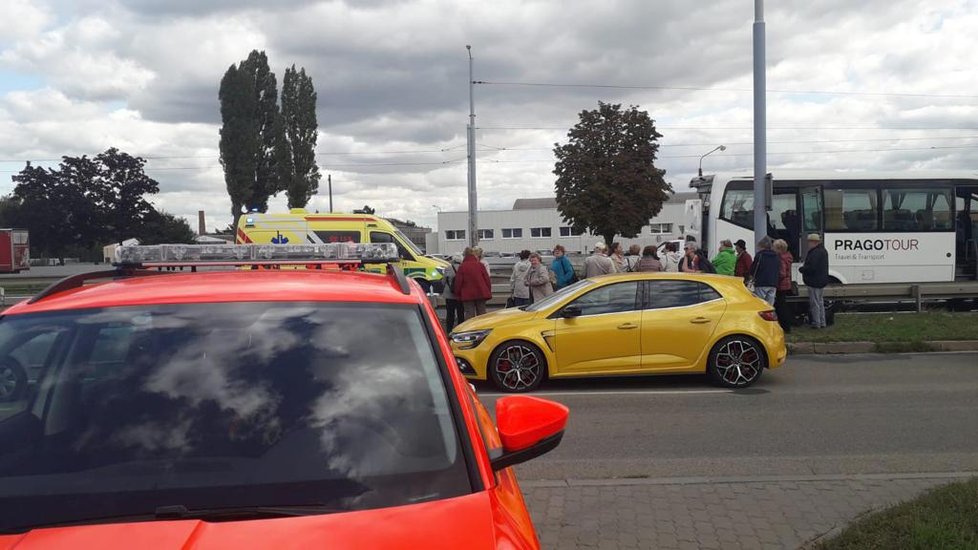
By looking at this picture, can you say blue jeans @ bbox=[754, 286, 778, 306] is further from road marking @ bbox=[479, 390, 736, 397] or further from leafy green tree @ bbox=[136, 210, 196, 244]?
leafy green tree @ bbox=[136, 210, 196, 244]

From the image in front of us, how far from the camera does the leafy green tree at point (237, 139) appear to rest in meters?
47.8

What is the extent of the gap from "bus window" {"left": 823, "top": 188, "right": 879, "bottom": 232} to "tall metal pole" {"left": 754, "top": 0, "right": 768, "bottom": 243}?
18.5ft

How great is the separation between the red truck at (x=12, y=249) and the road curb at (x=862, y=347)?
42.3 metres

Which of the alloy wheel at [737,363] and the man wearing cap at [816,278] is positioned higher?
the man wearing cap at [816,278]

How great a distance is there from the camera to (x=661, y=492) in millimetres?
5320

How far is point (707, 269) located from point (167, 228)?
5076 centimetres

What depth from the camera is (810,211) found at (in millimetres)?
19344

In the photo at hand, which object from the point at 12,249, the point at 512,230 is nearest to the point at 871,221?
the point at 12,249

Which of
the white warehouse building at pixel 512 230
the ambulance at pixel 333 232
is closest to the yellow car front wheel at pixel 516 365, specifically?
the ambulance at pixel 333 232

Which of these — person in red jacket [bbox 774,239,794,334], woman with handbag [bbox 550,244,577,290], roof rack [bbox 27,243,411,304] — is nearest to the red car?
roof rack [bbox 27,243,411,304]

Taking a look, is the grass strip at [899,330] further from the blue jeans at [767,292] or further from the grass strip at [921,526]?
the grass strip at [921,526]

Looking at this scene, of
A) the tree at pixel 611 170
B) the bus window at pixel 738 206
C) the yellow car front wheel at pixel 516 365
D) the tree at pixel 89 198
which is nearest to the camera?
the yellow car front wheel at pixel 516 365

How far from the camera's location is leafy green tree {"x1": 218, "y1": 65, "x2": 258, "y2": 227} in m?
47.8

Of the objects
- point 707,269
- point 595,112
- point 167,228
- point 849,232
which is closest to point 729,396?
point 707,269
